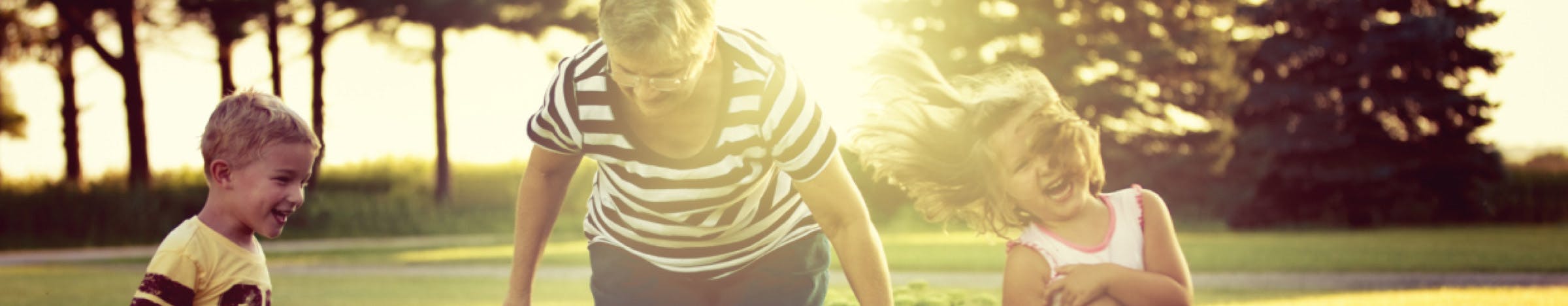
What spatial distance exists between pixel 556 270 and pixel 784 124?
1227 cm

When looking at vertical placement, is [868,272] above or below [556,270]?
above

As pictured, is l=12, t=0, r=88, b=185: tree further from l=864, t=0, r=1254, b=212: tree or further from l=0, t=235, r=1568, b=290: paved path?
l=864, t=0, r=1254, b=212: tree

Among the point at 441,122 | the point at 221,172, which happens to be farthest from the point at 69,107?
the point at 221,172

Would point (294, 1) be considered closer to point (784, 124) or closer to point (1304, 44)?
point (1304, 44)

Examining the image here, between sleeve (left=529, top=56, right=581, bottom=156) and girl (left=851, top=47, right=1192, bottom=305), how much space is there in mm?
900

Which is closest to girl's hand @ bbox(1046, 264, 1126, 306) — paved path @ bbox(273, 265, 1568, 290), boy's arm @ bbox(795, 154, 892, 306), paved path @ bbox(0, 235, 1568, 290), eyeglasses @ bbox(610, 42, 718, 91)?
boy's arm @ bbox(795, 154, 892, 306)

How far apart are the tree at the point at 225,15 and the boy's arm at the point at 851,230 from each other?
2352 centimetres

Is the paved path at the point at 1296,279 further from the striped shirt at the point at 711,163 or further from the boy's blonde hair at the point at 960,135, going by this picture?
the striped shirt at the point at 711,163

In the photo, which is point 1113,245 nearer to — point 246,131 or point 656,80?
point 656,80

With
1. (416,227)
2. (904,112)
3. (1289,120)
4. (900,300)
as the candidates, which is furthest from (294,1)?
(904,112)

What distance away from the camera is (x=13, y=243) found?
23594 millimetres

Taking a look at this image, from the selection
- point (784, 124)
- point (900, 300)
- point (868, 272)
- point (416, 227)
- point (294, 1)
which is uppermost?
point (294, 1)

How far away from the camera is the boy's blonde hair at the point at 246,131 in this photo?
10.6 ft

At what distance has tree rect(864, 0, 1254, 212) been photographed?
27.6 meters
